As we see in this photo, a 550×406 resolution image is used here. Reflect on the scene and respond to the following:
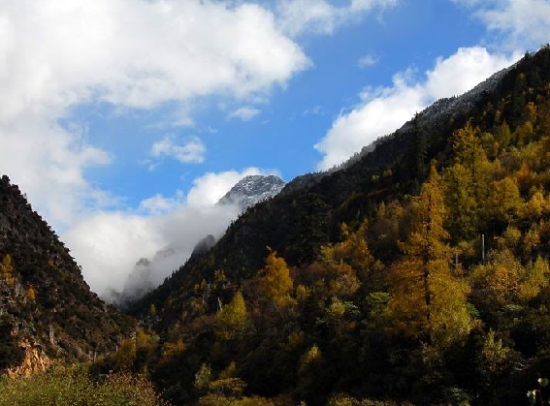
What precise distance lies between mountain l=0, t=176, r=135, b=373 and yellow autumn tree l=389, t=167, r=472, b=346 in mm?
63563

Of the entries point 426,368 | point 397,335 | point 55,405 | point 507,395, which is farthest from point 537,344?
point 55,405

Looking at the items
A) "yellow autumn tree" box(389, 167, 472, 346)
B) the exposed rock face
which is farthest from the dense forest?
the exposed rock face

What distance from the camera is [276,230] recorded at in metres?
189

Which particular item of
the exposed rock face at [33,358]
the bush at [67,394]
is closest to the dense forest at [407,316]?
the bush at [67,394]

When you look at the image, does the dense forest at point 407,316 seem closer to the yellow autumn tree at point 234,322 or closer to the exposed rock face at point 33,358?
the yellow autumn tree at point 234,322

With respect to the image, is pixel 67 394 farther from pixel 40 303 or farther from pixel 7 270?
pixel 40 303

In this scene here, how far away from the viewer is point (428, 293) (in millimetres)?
35500

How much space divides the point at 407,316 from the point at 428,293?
2.34 m

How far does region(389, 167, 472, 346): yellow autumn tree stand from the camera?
3475cm

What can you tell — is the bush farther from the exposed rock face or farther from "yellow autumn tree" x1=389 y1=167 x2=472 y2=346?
the exposed rock face

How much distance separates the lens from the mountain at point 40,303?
85375 mm

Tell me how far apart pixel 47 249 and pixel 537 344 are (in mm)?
123774

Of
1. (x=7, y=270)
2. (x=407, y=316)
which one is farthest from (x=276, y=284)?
(x=7, y=270)

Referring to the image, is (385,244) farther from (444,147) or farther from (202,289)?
(202,289)
